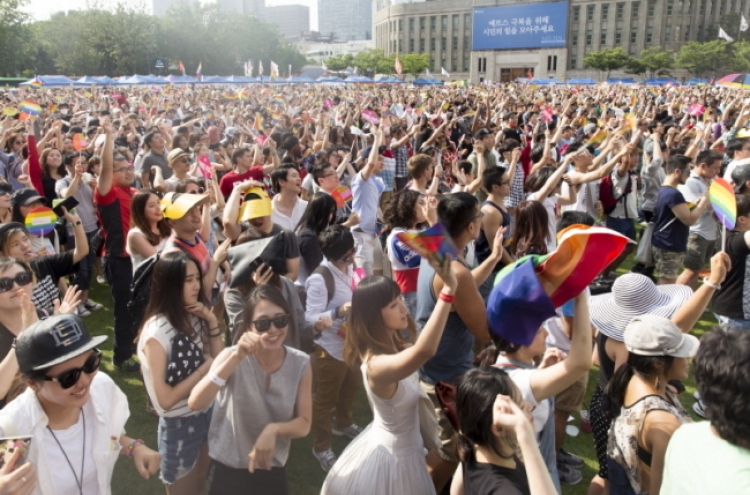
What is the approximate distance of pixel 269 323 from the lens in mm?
2678

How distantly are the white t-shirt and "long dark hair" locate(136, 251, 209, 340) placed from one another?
25.0 inches

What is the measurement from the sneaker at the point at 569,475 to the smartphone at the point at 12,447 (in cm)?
322

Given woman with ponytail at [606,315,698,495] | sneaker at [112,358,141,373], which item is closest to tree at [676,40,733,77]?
sneaker at [112,358,141,373]

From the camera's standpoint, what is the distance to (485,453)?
2.17 metres

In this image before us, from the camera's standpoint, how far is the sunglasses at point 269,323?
2.66 m

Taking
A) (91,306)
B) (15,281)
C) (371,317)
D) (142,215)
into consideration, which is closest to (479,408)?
(371,317)

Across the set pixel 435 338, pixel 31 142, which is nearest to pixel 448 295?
pixel 435 338

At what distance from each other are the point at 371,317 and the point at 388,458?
668 millimetres

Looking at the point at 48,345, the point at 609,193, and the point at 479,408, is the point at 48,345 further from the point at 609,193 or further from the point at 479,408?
the point at 609,193

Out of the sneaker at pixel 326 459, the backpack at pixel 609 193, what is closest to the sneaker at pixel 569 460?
the sneaker at pixel 326 459

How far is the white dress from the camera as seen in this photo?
2682mm

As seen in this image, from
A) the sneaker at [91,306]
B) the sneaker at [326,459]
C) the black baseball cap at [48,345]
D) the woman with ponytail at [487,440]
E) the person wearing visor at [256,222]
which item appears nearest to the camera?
the woman with ponytail at [487,440]

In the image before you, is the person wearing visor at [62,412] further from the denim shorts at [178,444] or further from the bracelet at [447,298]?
the bracelet at [447,298]

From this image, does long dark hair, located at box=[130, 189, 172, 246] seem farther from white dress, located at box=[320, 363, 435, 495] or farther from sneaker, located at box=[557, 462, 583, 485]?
sneaker, located at box=[557, 462, 583, 485]
